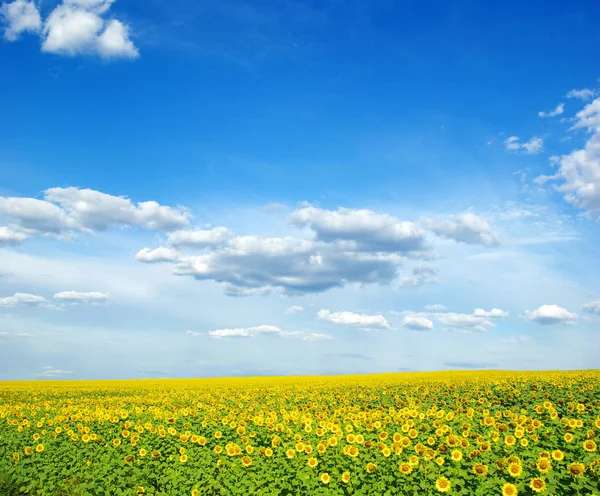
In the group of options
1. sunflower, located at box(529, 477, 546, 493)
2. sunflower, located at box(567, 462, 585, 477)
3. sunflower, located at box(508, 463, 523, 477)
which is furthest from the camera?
sunflower, located at box(508, 463, 523, 477)

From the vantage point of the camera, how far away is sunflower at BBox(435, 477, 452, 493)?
873 centimetres

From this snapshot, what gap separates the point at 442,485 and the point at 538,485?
62.3 inches

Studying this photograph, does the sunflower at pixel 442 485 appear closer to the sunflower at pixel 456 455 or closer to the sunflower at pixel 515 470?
the sunflower at pixel 456 455

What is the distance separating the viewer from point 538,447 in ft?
33.9

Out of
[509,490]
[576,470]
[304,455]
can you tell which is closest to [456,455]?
[509,490]

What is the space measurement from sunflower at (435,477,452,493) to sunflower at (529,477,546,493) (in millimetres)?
1367

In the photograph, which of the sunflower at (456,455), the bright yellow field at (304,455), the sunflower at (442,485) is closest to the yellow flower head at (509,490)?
the bright yellow field at (304,455)

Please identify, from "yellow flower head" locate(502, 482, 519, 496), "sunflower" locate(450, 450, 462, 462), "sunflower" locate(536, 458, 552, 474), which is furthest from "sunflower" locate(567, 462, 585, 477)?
"sunflower" locate(450, 450, 462, 462)

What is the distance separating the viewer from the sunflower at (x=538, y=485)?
8.14 meters

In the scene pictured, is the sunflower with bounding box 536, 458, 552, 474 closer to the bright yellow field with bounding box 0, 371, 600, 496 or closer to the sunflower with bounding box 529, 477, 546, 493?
the bright yellow field with bounding box 0, 371, 600, 496

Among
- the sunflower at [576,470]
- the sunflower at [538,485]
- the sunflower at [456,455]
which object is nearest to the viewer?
the sunflower at [538,485]

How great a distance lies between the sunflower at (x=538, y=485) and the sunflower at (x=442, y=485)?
1367 mm

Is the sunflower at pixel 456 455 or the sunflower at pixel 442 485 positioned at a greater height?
the sunflower at pixel 456 455

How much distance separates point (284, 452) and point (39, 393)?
31945mm
